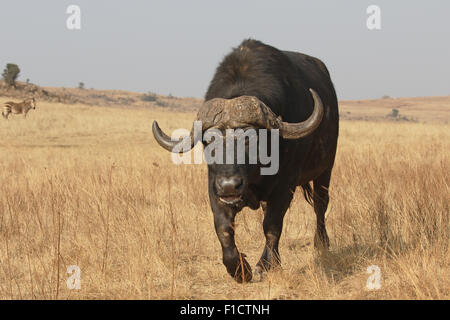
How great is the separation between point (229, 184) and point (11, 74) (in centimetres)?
4563

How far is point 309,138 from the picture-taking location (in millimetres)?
5672

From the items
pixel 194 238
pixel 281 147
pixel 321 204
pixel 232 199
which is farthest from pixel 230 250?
pixel 321 204

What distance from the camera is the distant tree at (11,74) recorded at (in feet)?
149

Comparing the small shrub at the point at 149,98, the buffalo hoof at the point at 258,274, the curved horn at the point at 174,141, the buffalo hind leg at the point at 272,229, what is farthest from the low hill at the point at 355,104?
the buffalo hoof at the point at 258,274

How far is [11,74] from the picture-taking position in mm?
45438

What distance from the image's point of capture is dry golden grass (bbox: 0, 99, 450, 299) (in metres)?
4.53

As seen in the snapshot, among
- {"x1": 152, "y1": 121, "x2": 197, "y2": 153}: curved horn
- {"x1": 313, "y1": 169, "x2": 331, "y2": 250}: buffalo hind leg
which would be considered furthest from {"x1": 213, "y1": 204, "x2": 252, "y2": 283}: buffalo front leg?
{"x1": 313, "y1": 169, "x2": 331, "y2": 250}: buffalo hind leg

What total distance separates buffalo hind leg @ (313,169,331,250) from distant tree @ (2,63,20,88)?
4346 centimetres

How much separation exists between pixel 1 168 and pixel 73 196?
4587 mm

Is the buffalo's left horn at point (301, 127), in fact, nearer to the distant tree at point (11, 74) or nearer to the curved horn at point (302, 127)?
the curved horn at point (302, 127)

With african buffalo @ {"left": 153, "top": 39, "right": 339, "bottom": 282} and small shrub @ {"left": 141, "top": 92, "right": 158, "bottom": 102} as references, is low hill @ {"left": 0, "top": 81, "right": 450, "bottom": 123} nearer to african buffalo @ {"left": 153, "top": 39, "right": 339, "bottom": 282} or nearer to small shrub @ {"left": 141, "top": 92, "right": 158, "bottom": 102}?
small shrub @ {"left": 141, "top": 92, "right": 158, "bottom": 102}

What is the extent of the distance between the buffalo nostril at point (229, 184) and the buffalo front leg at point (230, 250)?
55cm

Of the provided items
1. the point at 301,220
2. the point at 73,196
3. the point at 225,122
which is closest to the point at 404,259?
the point at 225,122
